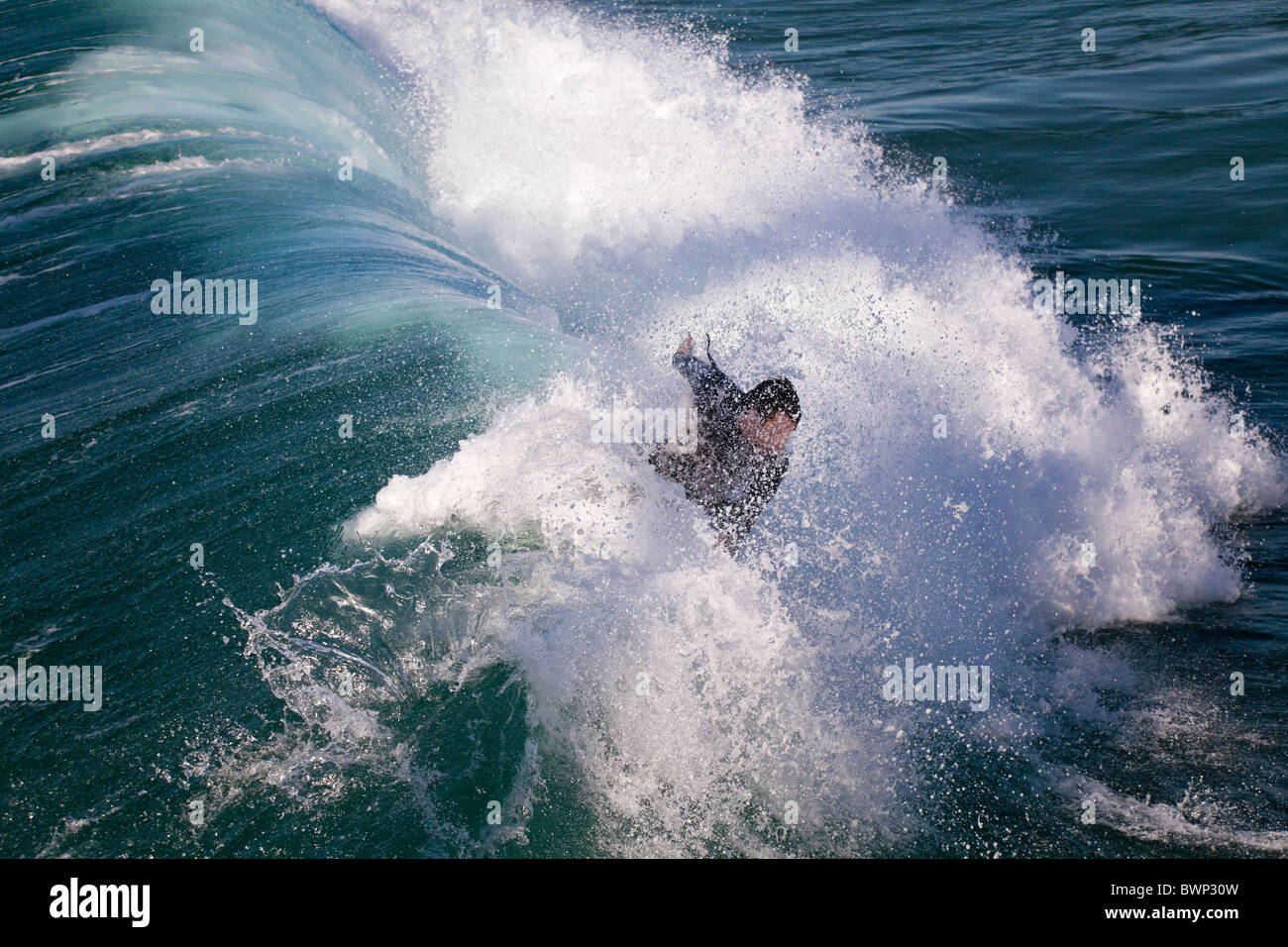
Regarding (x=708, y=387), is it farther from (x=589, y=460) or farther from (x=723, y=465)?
(x=589, y=460)

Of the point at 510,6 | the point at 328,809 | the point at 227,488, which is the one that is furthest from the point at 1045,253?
the point at 328,809

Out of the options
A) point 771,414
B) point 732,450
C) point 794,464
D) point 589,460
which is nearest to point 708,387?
point 732,450

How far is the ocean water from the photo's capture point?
4621 millimetres

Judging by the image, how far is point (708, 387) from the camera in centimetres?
589

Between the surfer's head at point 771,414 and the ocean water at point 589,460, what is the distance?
80 centimetres

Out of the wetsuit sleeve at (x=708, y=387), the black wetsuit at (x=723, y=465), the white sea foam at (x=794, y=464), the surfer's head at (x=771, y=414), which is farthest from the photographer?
the wetsuit sleeve at (x=708, y=387)

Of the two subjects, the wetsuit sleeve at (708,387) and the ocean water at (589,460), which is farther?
the wetsuit sleeve at (708,387)

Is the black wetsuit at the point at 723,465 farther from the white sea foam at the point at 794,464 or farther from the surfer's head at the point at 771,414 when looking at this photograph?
the white sea foam at the point at 794,464

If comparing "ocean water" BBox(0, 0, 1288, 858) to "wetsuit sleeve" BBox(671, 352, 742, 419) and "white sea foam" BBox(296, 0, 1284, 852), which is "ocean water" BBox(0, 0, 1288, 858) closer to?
"white sea foam" BBox(296, 0, 1284, 852)

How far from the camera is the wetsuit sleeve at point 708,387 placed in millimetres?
5793

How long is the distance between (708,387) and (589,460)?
3.33 feet

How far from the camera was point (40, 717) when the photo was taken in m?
4.65

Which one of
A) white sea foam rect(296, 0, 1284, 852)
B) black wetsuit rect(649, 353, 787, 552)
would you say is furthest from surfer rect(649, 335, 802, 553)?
white sea foam rect(296, 0, 1284, 852)

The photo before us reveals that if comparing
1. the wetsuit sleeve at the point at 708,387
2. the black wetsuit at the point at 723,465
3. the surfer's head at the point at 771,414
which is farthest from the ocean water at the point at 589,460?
the surfer's head at the point at 771,414
